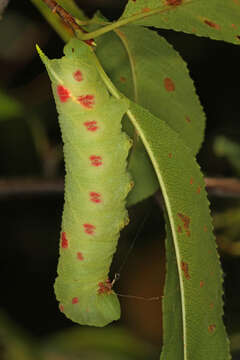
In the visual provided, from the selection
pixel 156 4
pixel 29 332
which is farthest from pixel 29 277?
pixel 156 4

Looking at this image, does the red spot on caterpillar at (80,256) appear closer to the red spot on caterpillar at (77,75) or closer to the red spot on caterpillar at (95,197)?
the red spot on caterpillar at (95,197)

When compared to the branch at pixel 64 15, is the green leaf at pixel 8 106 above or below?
below

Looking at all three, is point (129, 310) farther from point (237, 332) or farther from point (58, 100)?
point (58, 100)

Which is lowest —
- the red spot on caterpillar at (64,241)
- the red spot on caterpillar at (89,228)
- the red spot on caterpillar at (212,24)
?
the red spot on caterpillar at (64,241)

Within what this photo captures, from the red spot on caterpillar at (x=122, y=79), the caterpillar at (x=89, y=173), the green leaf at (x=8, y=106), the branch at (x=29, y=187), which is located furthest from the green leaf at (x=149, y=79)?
the green leaf at (x=8, y=106)

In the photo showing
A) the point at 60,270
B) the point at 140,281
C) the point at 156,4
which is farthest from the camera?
the point at 140,281
